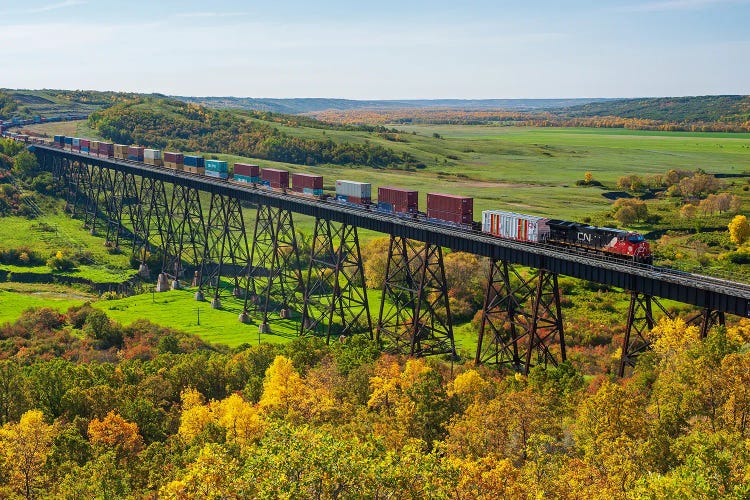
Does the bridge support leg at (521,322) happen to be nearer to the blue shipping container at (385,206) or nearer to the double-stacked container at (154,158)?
the blue shipping container at (385,206)

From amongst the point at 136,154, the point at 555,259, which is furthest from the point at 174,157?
the point at 555,259

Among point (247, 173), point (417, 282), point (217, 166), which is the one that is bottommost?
point (417, 282)

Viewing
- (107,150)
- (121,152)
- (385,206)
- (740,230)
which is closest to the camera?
(385,206)

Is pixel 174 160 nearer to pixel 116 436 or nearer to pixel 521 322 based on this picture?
pixel 521 322

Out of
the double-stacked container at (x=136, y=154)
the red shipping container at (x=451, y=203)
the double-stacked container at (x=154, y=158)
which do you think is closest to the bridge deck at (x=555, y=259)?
the red shipping container at (x=451, y=203)

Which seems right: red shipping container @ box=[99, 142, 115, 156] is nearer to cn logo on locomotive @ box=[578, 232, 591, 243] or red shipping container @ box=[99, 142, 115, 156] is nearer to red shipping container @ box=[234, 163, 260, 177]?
red shipping container @ box=[234, 163, 260, 177]

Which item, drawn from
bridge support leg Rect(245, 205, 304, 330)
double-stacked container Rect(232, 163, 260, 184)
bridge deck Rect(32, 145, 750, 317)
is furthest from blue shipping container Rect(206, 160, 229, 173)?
bridge deck Rect(32, 145, 750, 317)
